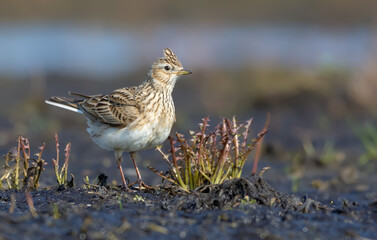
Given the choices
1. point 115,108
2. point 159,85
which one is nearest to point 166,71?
point 159,85

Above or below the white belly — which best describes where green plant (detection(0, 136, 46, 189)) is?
below

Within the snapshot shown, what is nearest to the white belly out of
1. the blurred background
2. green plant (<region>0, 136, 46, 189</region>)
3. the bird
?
the bird

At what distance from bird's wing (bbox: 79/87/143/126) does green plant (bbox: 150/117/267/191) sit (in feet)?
2.71

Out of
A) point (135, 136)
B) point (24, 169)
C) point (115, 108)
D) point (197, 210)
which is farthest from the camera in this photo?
point (115, 108)

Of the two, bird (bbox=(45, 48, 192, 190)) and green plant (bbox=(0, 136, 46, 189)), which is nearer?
green plant (bbox=(0, 136, 46, 189))

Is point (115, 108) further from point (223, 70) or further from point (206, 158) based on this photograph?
point (223, 70)

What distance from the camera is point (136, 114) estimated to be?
6.80 m

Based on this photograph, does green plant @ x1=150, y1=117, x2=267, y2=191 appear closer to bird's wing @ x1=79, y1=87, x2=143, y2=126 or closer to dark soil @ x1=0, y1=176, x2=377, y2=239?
dark soil @ x1=0, y1=176, x2=377, y2=239

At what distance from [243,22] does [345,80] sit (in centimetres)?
1409

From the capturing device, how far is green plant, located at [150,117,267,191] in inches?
239

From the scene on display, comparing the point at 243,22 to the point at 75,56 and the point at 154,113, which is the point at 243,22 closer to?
the point at 75,56

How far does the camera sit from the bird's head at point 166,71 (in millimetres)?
7227

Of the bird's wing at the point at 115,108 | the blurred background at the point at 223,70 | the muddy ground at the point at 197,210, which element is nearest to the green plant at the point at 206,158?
the muddy ground at the point at 197,210

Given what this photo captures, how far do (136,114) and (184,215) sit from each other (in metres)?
1.80
